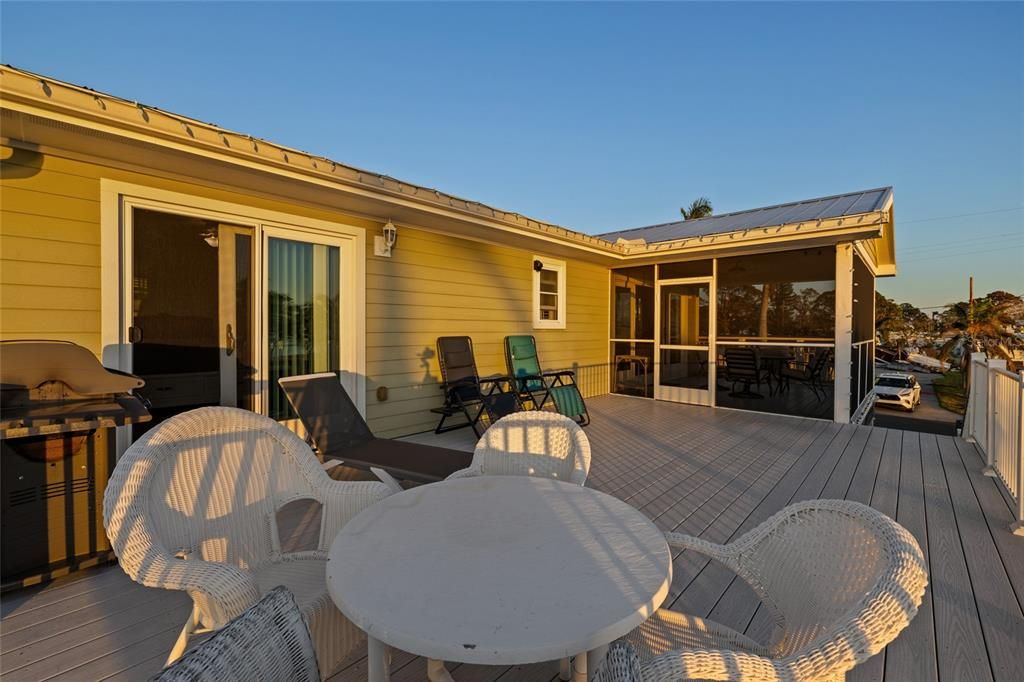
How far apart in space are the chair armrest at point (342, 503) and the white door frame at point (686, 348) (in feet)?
21.5

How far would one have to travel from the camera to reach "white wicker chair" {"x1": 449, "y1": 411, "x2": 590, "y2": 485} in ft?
7.28

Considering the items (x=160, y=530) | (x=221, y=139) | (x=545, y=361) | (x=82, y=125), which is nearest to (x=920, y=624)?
(x=160, y=530)

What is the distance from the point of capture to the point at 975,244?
116ft

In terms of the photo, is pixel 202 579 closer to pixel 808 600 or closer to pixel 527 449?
pixel 527 449

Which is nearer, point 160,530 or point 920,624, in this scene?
point 160,530

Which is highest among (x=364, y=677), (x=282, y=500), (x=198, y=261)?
(x=198, y=261)

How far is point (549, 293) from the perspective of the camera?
7.36 m

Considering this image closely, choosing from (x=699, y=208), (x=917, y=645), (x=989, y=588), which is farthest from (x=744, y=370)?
(x=699, y=208)

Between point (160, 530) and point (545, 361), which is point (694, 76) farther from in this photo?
point (160, 530)

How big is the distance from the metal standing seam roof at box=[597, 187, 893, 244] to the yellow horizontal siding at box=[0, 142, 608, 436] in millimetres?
2080

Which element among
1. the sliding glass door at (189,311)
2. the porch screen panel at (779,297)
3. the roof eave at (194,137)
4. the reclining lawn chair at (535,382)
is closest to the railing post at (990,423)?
the porch screen panel at (779,297)

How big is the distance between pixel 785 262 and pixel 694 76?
444 centimetres

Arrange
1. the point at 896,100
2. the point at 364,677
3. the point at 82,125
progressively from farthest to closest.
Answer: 1. the point at 896,100
2. the point at 82,125
3. the point at 364,677

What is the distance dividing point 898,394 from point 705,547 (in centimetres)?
1437
